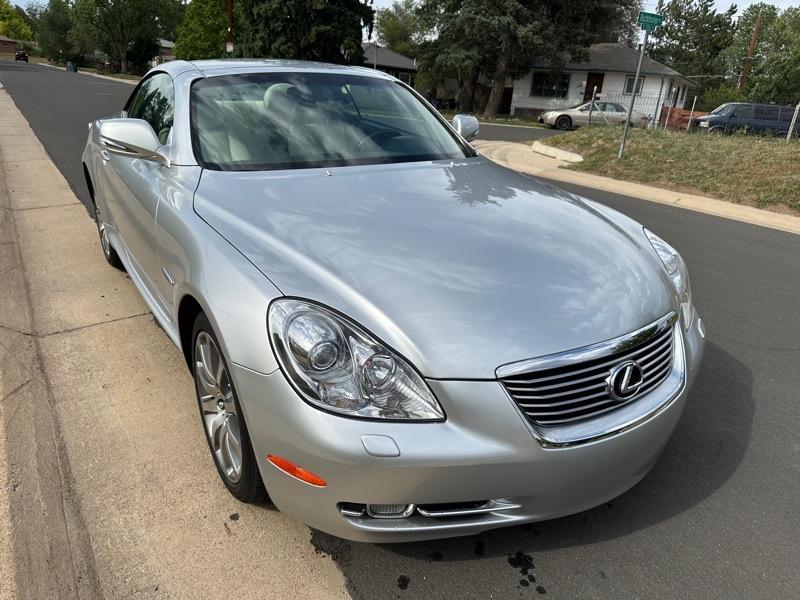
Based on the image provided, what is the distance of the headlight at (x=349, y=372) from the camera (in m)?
1.69

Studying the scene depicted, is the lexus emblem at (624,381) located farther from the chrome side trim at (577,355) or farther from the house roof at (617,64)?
the house roof at (617,64)

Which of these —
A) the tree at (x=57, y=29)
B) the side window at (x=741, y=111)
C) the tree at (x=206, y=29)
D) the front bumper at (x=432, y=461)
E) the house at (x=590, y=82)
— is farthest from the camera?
the tree at (x=57, y=29)

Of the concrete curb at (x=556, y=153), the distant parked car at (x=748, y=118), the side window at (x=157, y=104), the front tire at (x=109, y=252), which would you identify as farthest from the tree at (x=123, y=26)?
the side window at (x=157, y=104)

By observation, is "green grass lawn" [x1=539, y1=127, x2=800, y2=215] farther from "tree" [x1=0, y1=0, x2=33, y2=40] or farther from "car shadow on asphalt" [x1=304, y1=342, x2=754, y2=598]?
"tree" [x1=0, y1=0, x2=33, y2=40]

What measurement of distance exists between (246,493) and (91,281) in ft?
10.0

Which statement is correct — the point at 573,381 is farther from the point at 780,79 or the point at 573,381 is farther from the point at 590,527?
the point at 780,79

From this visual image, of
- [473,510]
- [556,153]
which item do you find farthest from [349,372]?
[556,153]

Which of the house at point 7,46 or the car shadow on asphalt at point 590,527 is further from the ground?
the car shadow on asphalt at point 590,527

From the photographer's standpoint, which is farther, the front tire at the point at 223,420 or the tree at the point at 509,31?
the tree at the point at 509,31

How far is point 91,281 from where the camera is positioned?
14.6 feet

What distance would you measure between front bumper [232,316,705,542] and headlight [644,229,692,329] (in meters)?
0.82

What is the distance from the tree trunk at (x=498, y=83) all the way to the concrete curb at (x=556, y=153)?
17070mm

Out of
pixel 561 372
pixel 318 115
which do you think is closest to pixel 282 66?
pixel 318 115

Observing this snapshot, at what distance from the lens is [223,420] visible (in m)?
2.26
